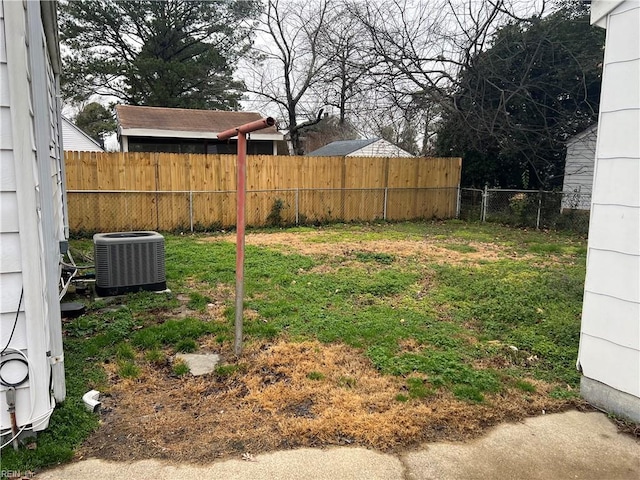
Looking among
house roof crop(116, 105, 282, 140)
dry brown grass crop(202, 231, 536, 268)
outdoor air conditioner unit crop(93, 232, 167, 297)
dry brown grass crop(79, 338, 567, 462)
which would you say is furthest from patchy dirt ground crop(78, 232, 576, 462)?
house roof crop(116, 105, 282, 140)

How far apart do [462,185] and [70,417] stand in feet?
47.7

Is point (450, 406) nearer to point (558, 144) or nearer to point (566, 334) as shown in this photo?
point (566, 334)

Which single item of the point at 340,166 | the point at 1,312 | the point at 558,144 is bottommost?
the point at 1,312

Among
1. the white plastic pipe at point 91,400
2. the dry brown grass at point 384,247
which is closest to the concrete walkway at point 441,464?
the white plastic pipe at point 91,400

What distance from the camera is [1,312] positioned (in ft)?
7.24

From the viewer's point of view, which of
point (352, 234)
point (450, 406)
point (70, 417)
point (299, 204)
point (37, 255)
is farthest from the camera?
point (299, 204)

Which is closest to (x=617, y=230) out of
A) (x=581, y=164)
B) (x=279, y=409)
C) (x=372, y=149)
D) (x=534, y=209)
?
(x=279, y=409)

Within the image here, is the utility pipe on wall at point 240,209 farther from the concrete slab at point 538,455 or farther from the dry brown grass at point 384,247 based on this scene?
the dry brown grass at point 384,247

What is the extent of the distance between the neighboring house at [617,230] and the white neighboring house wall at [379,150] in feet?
56.0

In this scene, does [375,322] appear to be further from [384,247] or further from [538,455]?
[384,247]

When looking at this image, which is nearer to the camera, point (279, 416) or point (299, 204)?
point (279, 416)

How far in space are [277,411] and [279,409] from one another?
0.09 ft

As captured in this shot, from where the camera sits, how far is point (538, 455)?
7.98 feet

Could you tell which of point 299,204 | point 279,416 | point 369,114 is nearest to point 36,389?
point 279,416
